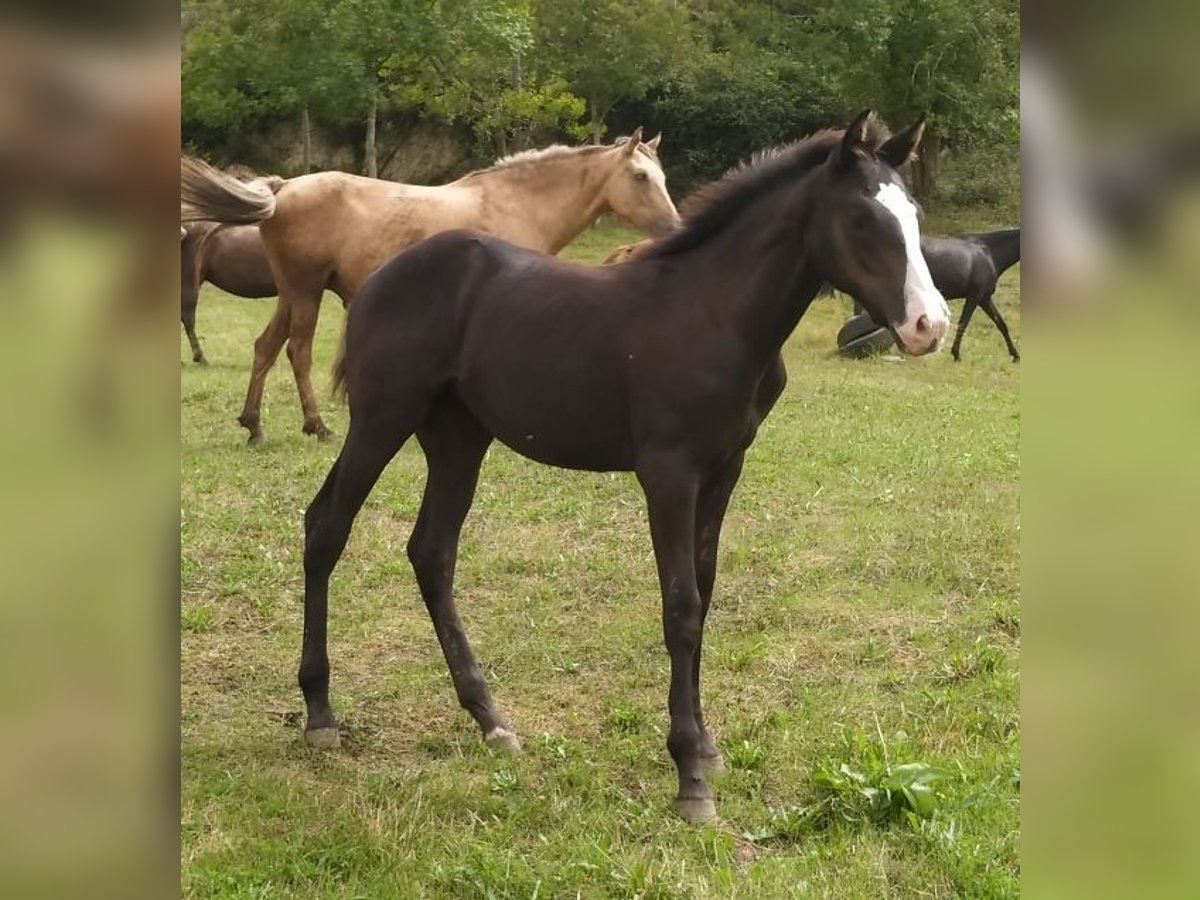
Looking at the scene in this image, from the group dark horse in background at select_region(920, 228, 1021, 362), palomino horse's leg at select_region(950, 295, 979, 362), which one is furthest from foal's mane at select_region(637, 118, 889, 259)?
palomino horse's leg at select_region(950, 295, 979, 362)

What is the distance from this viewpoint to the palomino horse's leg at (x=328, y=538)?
3.66 m

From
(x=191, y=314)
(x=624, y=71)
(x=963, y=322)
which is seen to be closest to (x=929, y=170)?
(x=624, y=71)

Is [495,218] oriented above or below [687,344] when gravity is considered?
below

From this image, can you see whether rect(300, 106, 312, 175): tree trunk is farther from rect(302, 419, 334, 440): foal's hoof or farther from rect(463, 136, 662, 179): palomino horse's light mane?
rect(463, 136, 662, 179): palomino horse's light mane

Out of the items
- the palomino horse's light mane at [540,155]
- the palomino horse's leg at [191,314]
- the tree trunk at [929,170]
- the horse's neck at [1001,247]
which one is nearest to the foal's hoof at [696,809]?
the palomino horse's light mane at [540,155]

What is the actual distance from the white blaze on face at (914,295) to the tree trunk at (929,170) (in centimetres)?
1757

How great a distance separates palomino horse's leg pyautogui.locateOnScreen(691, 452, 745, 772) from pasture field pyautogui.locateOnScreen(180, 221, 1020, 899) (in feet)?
0.36

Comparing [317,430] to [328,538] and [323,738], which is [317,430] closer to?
[328,538]

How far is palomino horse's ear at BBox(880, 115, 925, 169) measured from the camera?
9.88 feet

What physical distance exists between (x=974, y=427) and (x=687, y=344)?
261 inches
